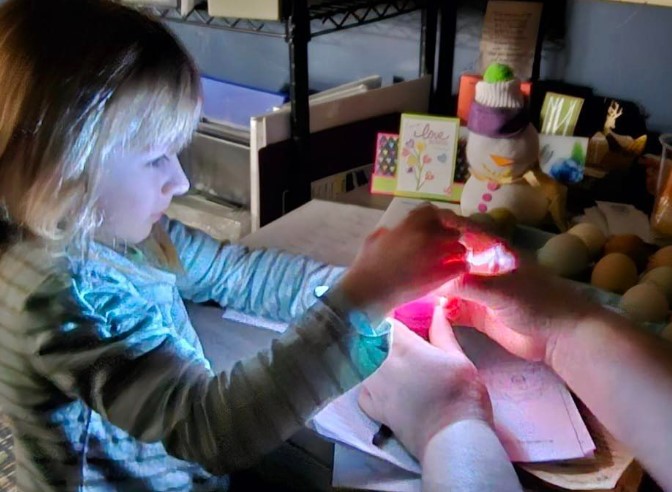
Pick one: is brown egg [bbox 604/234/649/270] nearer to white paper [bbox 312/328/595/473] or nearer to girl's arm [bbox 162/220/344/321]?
white paper [bbox 312/328/595/473]

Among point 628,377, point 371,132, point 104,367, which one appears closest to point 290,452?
point 104,367

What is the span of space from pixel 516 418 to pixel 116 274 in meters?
0.42

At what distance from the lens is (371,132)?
139 cm

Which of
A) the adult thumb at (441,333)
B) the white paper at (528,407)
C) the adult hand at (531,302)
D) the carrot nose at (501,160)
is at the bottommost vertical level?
the white paper at (528,407)

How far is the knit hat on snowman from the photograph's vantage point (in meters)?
1.07

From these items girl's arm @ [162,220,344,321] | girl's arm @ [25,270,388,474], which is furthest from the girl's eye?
girl's arm @ [162,220,344,321]

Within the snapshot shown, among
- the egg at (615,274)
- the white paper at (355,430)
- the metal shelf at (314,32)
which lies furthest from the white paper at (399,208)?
the white paper at (355,430)

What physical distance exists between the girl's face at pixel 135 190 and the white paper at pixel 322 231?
12.3 inches

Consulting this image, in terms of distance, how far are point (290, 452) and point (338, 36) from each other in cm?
104

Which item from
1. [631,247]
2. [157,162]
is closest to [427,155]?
[631,247]

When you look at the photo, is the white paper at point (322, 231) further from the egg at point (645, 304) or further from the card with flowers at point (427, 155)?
the egg at point (645, 304)

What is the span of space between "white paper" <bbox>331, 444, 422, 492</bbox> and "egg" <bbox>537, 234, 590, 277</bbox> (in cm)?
36

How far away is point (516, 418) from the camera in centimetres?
76

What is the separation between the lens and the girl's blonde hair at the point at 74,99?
0.68 meters
